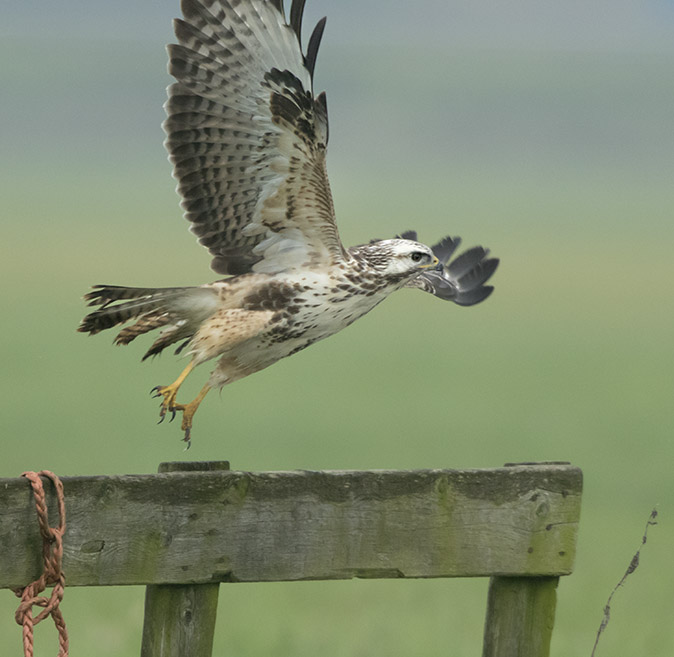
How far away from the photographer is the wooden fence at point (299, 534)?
3008 millimetres

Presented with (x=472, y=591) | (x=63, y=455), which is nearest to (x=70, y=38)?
(x=63, y=455)

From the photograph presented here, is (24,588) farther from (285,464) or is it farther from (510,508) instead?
(285,464)

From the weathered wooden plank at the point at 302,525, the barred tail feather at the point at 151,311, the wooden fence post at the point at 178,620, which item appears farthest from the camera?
the barred tail feather at the point at 151,311

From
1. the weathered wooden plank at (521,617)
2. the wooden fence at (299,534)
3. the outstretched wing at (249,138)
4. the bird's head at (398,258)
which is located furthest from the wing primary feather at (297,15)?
the weathered wooden plank at (521,617)

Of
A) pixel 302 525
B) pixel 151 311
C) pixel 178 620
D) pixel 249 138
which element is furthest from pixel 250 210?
pixel 178 620

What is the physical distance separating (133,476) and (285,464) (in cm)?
1301

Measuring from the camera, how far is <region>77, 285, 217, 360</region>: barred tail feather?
4.68 metres

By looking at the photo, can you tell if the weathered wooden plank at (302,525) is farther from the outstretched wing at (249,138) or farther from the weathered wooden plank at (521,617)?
the outstretched wing at (249,138)

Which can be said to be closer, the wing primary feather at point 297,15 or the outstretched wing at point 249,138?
the wing primary feather at point 297,15

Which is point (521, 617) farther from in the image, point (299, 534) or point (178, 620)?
point (178, 620)

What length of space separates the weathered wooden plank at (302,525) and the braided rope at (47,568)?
0.13ft

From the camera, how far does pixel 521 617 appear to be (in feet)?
11.4

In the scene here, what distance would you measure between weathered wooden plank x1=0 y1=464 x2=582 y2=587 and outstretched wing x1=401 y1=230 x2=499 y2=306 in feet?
8.86

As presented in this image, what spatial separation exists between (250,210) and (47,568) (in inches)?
92.7
